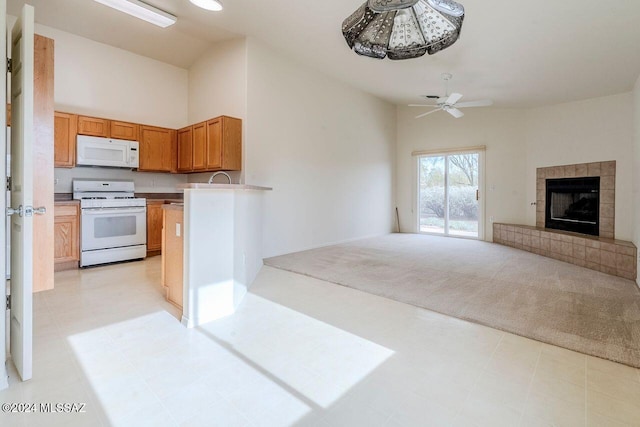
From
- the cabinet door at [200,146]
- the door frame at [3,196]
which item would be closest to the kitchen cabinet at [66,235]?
the cabinet door at [200,146]

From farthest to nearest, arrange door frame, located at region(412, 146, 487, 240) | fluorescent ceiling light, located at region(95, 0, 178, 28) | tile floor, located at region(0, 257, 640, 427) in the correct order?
door frame, located at region(412, 146, 487, 240), fluorescent ceiling light, located at region(95, 0, 178, 28), tile floor, located at region(0, 257, 640, 427)

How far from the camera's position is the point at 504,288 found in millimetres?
3262

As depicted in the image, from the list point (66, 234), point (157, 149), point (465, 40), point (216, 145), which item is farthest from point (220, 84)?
point (465, 40)

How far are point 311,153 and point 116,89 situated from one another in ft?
11.5

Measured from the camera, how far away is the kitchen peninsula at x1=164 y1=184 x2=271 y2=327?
246 centimetres

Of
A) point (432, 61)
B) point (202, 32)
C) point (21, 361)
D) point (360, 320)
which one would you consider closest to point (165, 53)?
point (202, 32)

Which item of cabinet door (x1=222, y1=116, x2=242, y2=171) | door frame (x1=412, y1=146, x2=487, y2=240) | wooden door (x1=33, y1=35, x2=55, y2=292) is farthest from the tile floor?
door frame (x1=412, y1=146, x2=487, y2=240)

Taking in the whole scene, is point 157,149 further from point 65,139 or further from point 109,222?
Answer: point 109,222

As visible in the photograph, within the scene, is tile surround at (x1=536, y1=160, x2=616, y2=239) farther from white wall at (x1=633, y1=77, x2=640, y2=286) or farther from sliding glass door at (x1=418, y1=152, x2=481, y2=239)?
sliding glass door at (x1=418, y1=152, x2=481, y2=239)

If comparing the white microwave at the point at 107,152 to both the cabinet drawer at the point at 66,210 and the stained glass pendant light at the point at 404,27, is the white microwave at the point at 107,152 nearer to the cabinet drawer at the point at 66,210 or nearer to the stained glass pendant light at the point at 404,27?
the cabinet drawer at the point at 66,210

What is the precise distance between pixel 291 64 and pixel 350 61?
1.04m

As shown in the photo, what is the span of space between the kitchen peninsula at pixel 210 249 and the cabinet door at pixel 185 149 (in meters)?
2.63

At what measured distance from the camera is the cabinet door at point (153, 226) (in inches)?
195

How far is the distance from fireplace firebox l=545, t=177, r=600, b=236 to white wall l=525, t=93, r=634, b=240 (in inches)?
11.6
